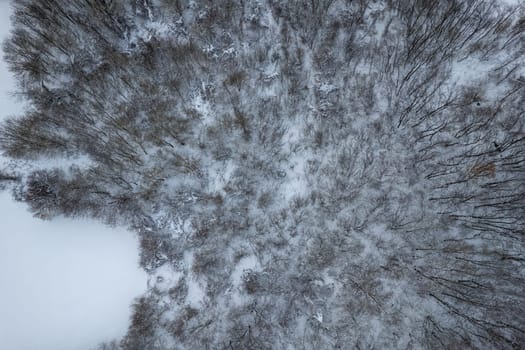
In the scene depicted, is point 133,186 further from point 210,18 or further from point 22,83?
point 210,18

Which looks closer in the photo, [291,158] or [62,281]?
[62,281]

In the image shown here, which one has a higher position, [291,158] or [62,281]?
[291,158]

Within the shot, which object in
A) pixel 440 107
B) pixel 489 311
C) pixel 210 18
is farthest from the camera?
pixel 210 18

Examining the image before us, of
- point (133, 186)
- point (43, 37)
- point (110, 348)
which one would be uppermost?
point (43, 37)

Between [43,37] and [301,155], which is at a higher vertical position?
[43,37]

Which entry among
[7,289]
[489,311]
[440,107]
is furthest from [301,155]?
[7,289]
